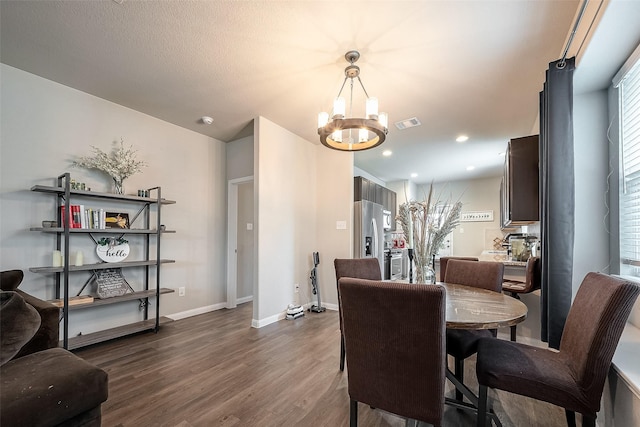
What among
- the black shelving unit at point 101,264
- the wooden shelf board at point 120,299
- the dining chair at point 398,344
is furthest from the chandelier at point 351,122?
the wooden shelf board at point 120,299

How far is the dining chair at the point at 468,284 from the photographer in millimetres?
1721

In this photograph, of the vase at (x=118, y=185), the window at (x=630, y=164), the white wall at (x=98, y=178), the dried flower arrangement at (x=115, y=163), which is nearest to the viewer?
the window at (x=630, y=164)

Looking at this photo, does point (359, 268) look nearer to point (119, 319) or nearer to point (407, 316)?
point (407, 316)

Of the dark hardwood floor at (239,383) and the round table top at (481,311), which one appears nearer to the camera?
the round table top at (481,311)

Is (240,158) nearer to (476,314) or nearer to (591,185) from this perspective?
(476,314)

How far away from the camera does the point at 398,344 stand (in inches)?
48.3

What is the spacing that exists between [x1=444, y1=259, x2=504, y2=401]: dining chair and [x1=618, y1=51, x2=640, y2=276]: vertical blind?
75cm

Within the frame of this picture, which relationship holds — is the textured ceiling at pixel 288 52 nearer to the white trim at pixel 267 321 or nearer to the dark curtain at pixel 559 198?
the dark curtain at pixel 559 198

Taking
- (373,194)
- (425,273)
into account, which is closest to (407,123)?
(373,194)

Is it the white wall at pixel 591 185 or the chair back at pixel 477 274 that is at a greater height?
the white wall at pixel 591 185

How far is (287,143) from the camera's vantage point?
159 inches

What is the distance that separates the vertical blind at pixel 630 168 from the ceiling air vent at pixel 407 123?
197 cm

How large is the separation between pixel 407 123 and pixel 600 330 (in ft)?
10.1

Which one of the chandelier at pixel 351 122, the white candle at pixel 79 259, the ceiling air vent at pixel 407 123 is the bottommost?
the white candle at pixel 79 259
